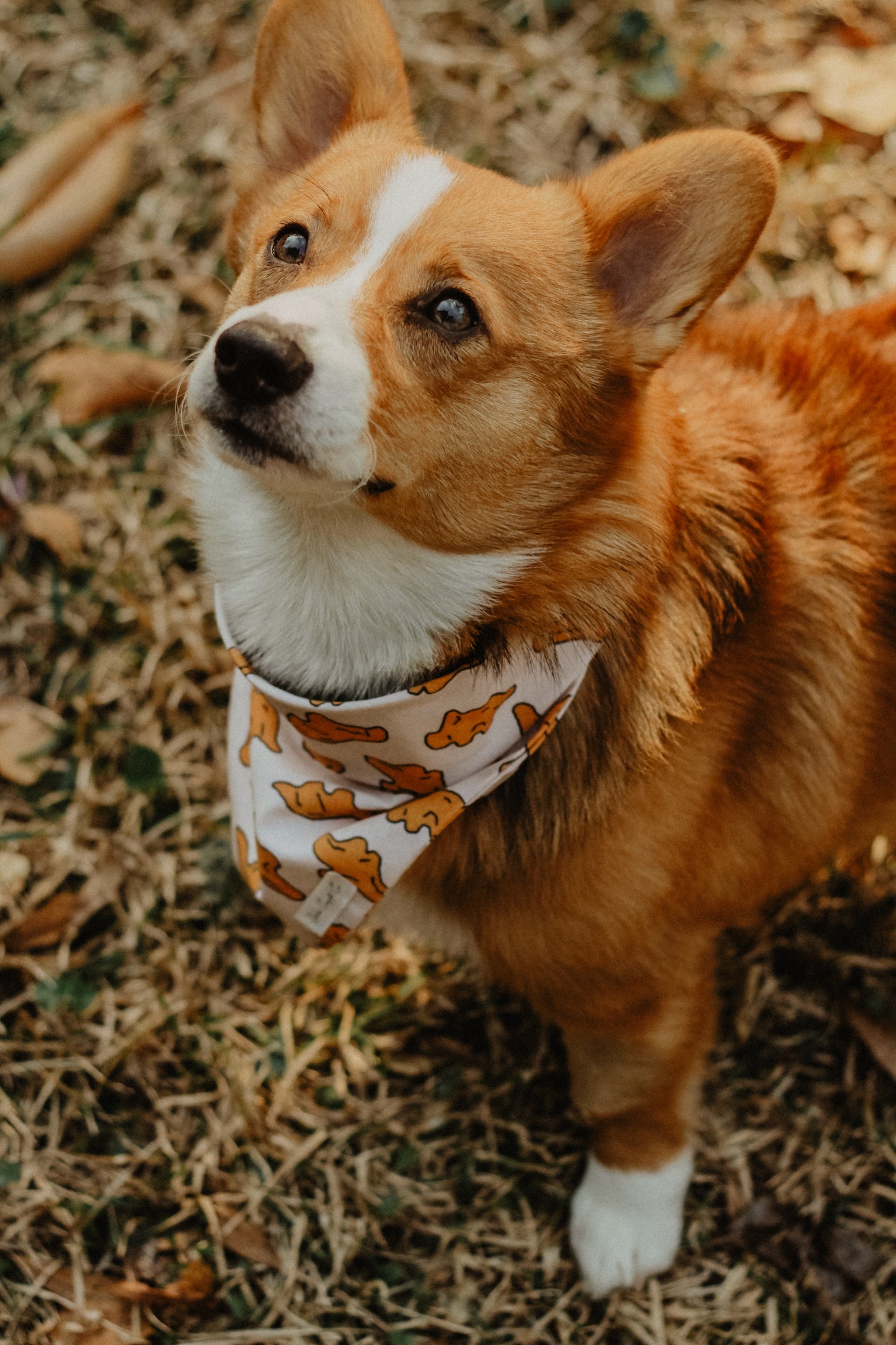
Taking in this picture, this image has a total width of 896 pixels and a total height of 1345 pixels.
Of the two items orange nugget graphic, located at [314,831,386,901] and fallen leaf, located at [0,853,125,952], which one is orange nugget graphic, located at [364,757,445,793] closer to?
orange nugget graphic, located at [314,831,386,901]

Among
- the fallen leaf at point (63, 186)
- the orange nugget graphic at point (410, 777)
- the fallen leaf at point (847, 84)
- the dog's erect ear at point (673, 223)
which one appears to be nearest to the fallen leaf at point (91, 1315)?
the orange nugget graphic at point (410, 777)

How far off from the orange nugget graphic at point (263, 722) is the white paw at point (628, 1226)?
1.40 meters

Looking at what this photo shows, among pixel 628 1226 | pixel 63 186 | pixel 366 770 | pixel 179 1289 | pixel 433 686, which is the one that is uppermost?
pixel 63 186

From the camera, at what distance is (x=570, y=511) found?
81.7 inches

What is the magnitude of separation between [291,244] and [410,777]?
107cm

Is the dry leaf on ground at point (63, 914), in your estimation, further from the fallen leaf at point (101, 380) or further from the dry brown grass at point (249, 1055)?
the fallen leaf at point (101, 380)

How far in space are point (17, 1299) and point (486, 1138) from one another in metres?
1.21

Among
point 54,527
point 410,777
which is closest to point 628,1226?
point 410,777

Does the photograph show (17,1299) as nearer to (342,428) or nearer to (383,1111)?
(383,1111)

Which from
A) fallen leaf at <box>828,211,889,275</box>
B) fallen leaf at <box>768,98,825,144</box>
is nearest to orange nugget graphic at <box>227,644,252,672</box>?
fallen leaf at <box>828,211,889,275</box>

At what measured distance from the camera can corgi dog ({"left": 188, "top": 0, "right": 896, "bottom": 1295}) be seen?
1.93 metres

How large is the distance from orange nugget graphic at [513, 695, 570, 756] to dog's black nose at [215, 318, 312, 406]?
76cm

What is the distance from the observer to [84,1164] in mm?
2805

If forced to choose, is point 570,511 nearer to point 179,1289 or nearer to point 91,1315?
point 179,1289
